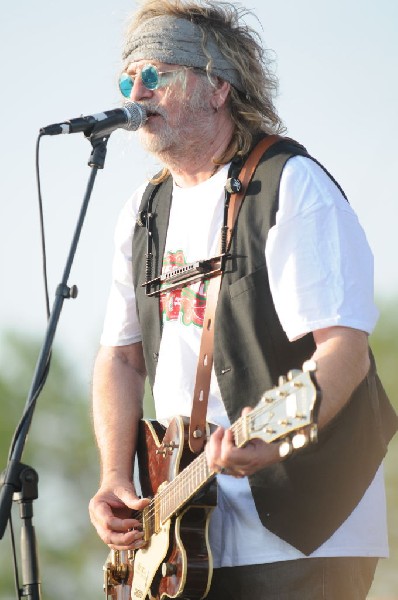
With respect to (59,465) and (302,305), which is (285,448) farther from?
(59,465)

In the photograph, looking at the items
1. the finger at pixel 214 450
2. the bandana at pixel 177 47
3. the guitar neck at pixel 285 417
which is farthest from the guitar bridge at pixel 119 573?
the bandana at pixel 177 47

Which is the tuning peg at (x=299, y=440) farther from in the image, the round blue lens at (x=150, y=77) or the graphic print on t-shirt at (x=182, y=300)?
the round blue lens at (x=150, y=77)

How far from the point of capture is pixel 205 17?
4.00m

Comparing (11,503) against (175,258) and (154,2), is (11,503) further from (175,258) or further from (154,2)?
(154,2)

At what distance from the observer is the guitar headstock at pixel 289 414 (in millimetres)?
2588

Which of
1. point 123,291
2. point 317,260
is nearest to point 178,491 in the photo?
point 317,260

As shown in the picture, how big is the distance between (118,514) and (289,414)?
1199 mm

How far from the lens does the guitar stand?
105 inches

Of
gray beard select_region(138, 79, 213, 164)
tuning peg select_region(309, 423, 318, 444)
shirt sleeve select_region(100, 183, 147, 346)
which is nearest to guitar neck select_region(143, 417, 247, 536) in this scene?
tuning peg select_region(309, 423, 318, 444)

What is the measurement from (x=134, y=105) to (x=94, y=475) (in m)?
17.0

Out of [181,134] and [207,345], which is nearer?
[207,345]

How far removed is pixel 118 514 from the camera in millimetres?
3646

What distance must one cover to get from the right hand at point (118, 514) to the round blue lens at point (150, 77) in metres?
1.32

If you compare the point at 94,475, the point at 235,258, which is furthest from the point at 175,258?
the point at 94,475
